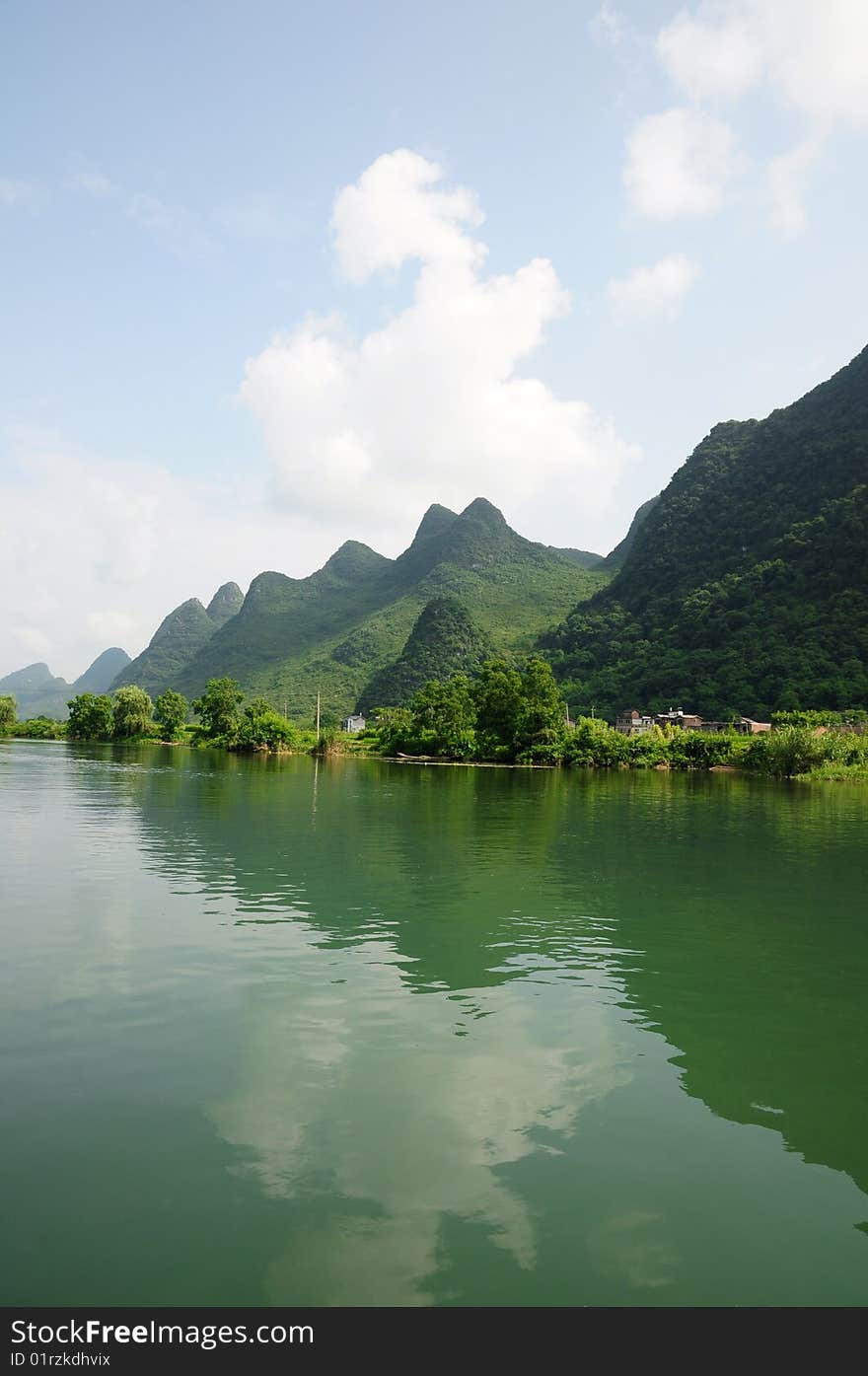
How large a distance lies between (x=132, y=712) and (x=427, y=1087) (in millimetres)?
107750

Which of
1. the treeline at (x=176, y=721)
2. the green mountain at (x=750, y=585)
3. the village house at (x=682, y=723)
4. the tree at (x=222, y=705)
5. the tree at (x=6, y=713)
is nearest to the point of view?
the village house at (x=682, y=723)

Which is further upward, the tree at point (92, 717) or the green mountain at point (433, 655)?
the green mountain at point (433, 655)

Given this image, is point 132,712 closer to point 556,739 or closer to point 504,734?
point 504,734

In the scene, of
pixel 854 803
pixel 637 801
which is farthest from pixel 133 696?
pixel 854 803

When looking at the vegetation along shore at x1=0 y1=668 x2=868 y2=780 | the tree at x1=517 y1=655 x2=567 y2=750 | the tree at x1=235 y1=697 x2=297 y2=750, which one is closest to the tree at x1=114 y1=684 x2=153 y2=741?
the vegetation along shore at x1=0 y1=668 x2=868 y2=780

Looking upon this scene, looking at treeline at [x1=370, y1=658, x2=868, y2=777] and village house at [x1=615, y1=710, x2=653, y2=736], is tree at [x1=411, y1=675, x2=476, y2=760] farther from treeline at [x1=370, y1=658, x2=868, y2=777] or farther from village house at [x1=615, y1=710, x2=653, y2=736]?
village house at [x1=615, y1=710, x2=653, y2=736]

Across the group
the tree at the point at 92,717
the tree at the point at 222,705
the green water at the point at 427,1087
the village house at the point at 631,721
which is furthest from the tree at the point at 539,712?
the green water at the point at 427,1087

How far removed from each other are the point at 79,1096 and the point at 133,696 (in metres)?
107

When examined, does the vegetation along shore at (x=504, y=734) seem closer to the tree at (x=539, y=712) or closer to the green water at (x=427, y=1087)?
the tree at (x=539, y=712)

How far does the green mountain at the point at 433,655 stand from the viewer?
562 ft

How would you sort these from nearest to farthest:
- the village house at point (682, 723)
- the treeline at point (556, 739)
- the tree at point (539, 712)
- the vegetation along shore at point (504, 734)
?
the treeline at point (556, 739) < the vegetation along shore at point (504, 734) < the tree at point (539, 712) < the village house at point (682, 723)

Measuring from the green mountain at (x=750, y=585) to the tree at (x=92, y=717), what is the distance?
6904cm

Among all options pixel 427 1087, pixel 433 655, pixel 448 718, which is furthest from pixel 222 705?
pixel 427 1087

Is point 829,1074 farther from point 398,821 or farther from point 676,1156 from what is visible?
point 398,821
